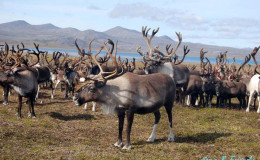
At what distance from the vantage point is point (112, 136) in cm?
1057

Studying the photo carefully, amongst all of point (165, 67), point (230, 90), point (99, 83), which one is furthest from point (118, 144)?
point (230, 90)

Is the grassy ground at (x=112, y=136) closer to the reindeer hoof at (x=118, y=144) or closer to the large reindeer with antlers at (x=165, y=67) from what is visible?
the reindeer hoof at (x=118, y=144)

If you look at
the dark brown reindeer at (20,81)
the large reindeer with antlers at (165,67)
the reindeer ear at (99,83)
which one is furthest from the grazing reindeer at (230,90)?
the dark brown reindeer at (20,81)

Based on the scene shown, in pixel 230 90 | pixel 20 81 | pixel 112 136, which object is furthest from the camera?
pixel 230 90

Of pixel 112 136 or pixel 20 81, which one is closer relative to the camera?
pixel 112 136

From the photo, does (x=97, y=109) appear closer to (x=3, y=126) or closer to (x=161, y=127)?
(x=161, y=127)

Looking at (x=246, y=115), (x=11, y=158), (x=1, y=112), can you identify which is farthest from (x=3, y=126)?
(x=246, y=115)

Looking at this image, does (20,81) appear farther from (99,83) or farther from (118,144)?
(118,144)

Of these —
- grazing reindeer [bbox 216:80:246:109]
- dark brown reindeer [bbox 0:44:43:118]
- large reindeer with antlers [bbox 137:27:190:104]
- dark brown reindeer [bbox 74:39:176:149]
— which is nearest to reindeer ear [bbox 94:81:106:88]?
dark brown reindeer [bbox 74:39:176:149]

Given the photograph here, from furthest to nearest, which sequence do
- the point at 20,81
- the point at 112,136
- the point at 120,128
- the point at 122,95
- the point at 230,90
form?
the point at 230,90 → the point at 20,81 → the point at 112,136 → the point at 120,128 → the point at 122,95

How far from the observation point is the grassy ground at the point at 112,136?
8328mm

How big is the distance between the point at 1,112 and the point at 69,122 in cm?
361

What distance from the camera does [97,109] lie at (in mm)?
15586

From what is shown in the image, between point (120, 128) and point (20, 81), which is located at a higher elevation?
point (20, 81)
